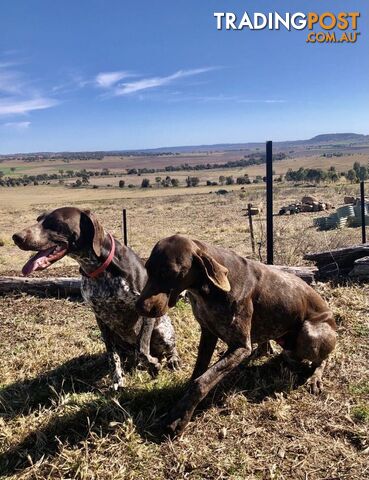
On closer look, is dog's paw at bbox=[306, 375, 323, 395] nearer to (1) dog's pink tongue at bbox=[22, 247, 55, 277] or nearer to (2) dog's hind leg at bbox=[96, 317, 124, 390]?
(2) dog's hind leg at bbox=[96, 317, 124, 390]

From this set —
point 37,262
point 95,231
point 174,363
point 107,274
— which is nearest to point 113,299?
point 107,274

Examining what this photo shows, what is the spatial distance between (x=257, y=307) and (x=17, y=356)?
296 cm

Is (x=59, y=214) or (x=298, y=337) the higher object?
(x=59, y=214)

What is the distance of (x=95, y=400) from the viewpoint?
418 centimetres

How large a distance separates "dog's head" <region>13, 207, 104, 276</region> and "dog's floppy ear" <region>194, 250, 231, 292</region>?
3.63ft

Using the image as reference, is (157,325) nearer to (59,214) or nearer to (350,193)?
(59,214)

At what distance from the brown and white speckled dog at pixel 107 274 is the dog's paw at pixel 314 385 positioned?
130cm

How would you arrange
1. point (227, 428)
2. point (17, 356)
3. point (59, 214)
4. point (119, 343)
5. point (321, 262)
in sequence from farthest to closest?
point (321, 262) < point (17, 356) < point (119, 343) < point (59, 214) < point (227, 428)

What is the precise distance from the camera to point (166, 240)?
3.43 m

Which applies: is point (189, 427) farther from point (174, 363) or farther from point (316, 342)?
point (316, 342)

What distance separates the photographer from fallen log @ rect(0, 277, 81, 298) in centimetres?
746

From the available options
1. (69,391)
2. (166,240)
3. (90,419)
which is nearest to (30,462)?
(90,419)

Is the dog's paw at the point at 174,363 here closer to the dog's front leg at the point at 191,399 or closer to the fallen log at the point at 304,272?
the dog's front leg at the point at 191,399

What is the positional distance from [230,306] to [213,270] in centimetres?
42
